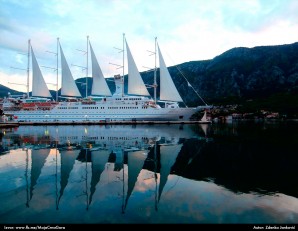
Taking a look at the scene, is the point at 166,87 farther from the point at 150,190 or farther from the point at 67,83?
the point at 150,190

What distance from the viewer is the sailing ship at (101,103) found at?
4981 cm

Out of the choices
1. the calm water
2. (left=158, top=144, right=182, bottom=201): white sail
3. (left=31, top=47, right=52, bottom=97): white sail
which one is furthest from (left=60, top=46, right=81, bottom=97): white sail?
(left=158, top=144, right=182, bottom=201): white sail

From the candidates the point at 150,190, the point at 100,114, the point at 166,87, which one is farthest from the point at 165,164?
the point at 100,114

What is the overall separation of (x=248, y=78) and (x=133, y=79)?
4675 inches

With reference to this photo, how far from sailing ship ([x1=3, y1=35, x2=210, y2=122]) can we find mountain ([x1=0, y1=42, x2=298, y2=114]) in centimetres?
7626

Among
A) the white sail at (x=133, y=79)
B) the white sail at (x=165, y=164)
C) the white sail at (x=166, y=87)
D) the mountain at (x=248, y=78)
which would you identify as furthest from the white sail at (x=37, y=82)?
the mountain at (x=248, y=78)

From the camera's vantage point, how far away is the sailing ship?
163 ft

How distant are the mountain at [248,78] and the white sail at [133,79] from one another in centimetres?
8074

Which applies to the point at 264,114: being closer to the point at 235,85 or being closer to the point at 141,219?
the point at 235,85

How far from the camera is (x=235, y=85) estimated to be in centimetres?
14912

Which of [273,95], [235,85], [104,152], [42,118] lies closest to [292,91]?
[273,95]

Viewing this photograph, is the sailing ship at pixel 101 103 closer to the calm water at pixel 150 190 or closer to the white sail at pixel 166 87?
the white sail at pixel 166 87

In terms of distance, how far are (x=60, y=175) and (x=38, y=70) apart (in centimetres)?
4571

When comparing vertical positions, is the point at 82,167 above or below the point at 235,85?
below
